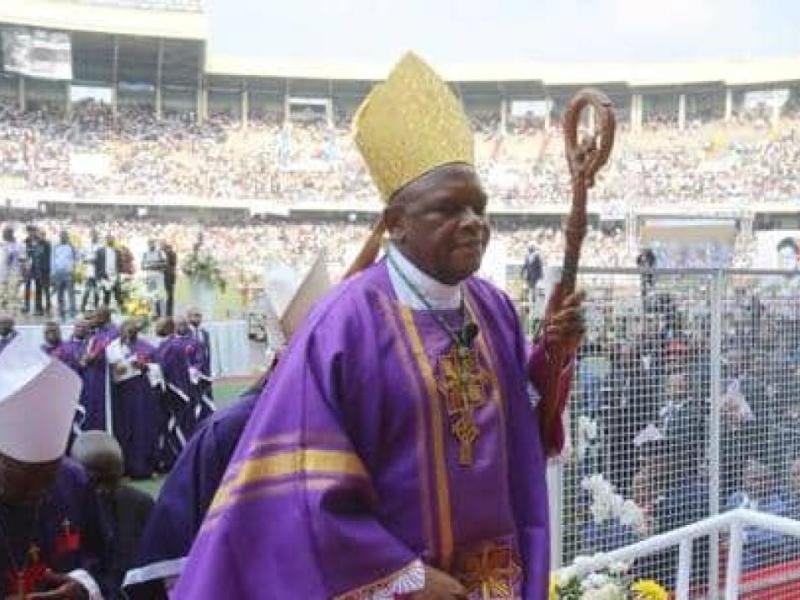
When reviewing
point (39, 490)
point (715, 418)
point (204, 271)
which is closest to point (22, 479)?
point (39, 490)

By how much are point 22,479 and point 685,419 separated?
3413 mm

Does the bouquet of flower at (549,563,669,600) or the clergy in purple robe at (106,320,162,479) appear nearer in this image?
the bouquet of flower at (549,563,669,600)

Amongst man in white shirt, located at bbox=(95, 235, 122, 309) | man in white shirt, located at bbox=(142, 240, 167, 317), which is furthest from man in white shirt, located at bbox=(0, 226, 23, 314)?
man in white shirt, located at bbox=(142, 240, 167, 317)

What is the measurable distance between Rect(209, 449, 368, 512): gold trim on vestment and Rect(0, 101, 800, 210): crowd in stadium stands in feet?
112

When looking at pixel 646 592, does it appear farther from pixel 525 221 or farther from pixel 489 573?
pixel 525 221

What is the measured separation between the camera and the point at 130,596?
261 centimetres

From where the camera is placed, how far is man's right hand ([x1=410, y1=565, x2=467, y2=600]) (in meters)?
2.06

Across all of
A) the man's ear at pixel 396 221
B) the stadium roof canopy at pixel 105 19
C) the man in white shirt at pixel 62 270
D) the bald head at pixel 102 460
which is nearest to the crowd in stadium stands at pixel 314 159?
the stadium roof canopy at pixel 105 19

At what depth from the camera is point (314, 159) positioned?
4238 cm

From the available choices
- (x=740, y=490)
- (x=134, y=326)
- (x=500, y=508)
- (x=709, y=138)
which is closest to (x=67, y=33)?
(x=709, y=138)

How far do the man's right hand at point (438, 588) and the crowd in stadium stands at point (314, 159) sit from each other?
3418 cm

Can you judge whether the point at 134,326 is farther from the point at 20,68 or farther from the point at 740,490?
the point at 20,68

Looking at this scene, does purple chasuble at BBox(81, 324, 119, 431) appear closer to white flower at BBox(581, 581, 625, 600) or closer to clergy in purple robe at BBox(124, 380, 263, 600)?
white flower at BBox(581, 581, 625, 600)

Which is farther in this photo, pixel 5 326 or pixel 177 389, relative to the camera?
pixel 177 389
